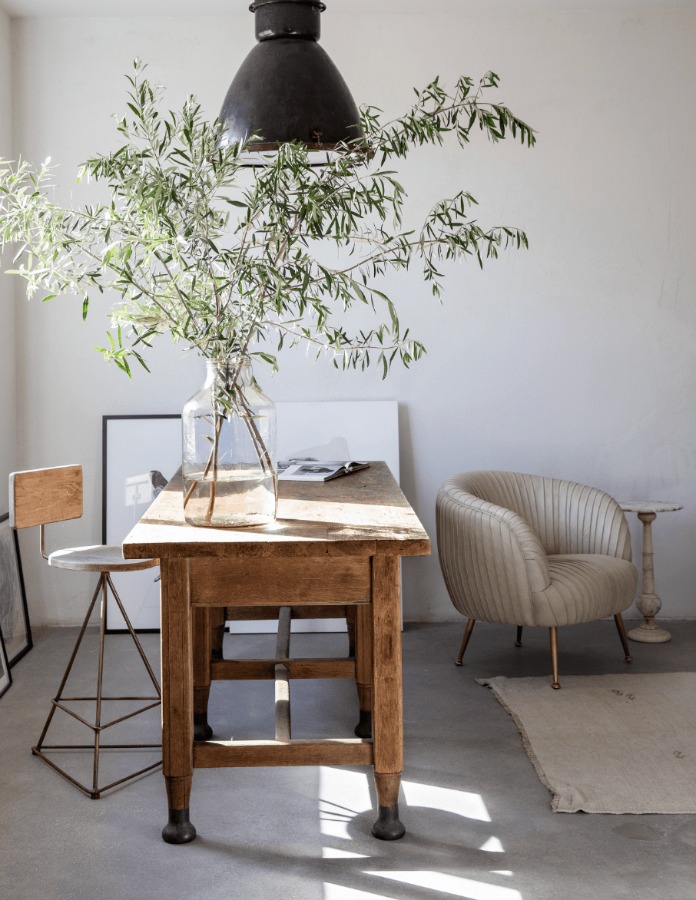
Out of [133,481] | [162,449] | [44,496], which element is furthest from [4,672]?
[162,449]

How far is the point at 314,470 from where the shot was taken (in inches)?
158

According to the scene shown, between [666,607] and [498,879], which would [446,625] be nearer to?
[666,607]

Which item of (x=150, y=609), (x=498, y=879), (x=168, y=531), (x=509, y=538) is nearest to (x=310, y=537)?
(x=168, y=531)

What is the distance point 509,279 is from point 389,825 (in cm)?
331

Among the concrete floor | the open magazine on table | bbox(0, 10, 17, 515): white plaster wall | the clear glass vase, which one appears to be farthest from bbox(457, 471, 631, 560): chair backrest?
bbox(0, 10, 17, 515): white plaster wall

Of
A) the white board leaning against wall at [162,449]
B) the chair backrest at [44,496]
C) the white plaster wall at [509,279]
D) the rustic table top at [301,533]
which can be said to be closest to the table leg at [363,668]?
the rustic table top at [301,533]

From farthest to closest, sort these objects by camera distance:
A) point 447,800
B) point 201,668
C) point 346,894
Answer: point 201,668 → point 447,800 → point 346,894

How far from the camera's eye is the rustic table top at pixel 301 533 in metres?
2.66

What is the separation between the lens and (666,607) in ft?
18.2

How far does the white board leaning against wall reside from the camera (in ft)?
17.5

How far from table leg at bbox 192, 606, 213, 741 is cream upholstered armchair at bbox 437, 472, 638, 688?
1.30 m

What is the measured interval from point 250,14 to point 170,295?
3093 millimetres

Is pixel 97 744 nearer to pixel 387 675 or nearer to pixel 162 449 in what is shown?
pixel 387 675

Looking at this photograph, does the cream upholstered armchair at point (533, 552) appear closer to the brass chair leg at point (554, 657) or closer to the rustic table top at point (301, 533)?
the brass chair leg at point (554, 657)
